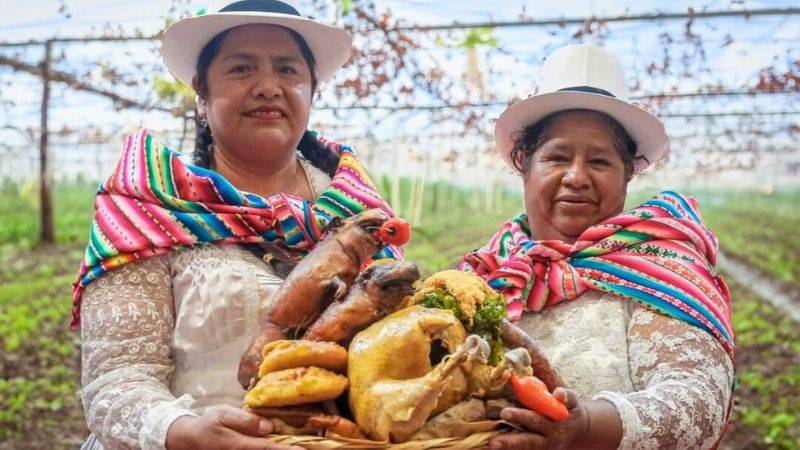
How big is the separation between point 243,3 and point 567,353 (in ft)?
5.55

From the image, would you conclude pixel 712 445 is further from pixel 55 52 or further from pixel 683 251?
pixel 55 52

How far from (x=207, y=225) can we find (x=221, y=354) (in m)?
0.43

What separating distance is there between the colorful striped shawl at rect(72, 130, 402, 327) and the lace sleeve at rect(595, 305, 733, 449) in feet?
3.78

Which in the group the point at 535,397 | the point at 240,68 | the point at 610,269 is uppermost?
the point at 240,68

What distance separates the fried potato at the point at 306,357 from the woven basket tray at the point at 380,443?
16cm

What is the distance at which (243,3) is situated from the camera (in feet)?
8.30

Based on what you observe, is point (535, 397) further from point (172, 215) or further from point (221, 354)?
point (172, 215)

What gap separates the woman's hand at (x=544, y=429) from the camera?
1711 millimetres

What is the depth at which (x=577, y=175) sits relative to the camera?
275 cm

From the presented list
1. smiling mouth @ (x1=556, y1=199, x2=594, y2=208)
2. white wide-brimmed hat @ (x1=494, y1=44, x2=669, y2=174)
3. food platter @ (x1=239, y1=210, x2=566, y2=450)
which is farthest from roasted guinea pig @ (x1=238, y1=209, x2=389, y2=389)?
white wide-brimmed hat @ (x1=494, y1=44, x2=669, y2=174)

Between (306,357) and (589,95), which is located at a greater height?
(589,95)

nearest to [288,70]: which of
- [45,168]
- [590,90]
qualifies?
[590,90]

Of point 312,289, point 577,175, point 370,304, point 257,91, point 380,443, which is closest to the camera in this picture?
point 380,443

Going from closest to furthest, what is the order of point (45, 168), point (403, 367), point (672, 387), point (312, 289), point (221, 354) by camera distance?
point (403, 367)
point (312, 289)
point (672, 387)
point (221, 354)
point (45, 168)
